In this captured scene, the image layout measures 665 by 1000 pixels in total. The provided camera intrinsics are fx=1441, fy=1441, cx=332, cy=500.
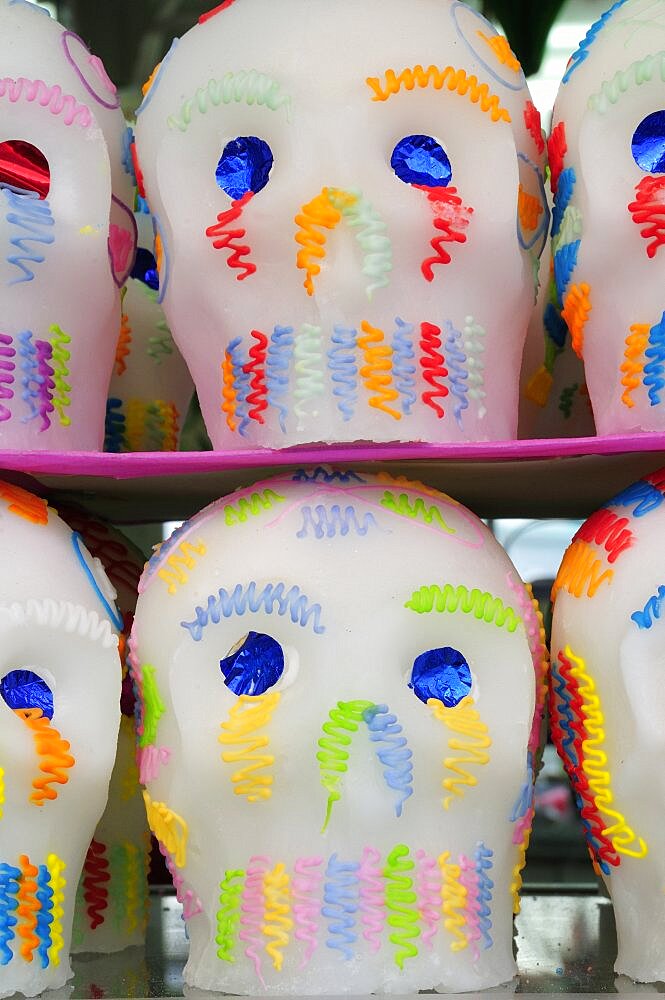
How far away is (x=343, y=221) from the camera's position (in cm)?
143

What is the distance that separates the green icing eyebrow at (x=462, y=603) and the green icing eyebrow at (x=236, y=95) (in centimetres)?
50

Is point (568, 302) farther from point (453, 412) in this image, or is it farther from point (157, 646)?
point (157, 646)

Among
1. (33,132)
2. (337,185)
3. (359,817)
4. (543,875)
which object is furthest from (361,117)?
(543,875)

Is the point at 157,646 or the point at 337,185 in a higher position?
the point at 337,185

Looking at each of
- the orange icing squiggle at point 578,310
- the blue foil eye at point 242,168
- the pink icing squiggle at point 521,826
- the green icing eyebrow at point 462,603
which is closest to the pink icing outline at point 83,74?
the blue foil eye at point 242,168

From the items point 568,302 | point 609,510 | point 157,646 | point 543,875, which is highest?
point 568,302

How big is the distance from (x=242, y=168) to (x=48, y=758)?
0.63m

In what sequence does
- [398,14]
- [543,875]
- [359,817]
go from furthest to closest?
[543,875] → [398,14] → [359,817]

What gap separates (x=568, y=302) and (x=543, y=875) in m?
1.43

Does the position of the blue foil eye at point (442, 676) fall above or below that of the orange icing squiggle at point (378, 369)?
below

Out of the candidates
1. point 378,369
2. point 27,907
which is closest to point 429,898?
point 27,907

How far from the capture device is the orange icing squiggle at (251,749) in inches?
54.1

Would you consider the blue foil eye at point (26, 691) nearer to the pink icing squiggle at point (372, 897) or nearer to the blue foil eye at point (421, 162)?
the pink icing squiggle at point (372, 897)

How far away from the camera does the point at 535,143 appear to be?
1.59 meters
